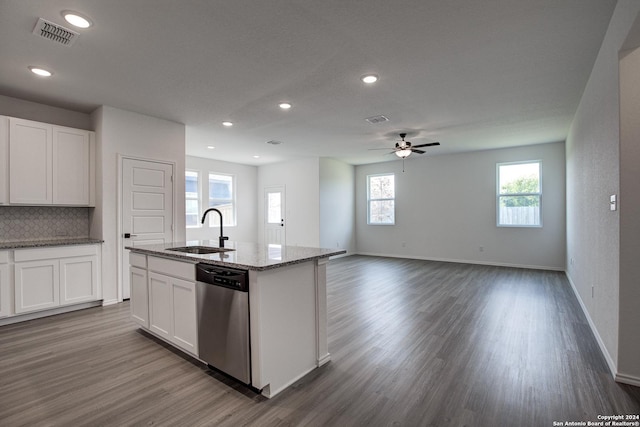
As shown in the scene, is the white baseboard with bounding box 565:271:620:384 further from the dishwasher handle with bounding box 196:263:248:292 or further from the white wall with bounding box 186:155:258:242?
the white wall with bounding box 186:155:258:242

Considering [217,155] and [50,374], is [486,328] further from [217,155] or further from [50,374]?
[217,155]

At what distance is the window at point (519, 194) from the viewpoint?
21.6ft

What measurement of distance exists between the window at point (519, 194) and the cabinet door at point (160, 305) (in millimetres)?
6936

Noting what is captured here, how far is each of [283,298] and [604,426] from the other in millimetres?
2040

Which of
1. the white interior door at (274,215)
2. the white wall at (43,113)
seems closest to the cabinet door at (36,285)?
the white wall at (43,113)

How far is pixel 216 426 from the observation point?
177 cm

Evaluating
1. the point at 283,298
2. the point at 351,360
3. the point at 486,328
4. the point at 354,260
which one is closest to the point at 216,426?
the point at 283,298

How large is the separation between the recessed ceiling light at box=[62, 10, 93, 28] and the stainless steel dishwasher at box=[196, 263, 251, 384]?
202 centimetres

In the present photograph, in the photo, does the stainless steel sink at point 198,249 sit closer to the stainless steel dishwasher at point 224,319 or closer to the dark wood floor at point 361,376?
the stainless steel dishwasher at point 224,319

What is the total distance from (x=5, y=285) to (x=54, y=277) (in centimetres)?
41

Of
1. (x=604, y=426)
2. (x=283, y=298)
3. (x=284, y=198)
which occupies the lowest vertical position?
(x=604, y=426)

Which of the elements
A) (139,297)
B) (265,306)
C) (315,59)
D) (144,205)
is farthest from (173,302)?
(315,59)

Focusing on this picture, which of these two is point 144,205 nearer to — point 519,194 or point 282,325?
point 282,325

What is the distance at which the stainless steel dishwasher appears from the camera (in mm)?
2076
